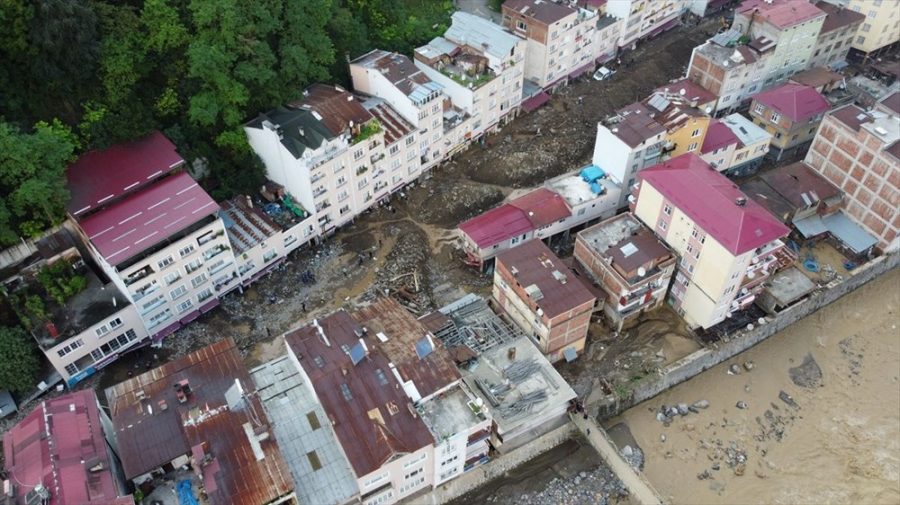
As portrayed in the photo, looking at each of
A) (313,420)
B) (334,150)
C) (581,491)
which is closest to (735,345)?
(581,491)

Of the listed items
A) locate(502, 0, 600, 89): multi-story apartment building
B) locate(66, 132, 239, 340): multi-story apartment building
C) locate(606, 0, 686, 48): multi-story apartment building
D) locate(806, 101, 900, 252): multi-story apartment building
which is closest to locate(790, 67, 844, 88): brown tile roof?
locate(806, 101, 900, 252): multi-story apartment building

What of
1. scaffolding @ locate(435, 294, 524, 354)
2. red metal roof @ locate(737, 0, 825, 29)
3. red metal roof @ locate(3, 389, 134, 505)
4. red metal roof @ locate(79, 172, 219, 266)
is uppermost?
red metal roof @ locate(737, 0, 825, 29)

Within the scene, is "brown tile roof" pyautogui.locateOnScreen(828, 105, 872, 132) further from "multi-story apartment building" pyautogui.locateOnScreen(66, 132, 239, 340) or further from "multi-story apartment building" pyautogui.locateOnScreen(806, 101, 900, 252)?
"multi-story apartment building" pyautogui.locateOnScreen(66, 132, 239, 340)

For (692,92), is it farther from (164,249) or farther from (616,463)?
(164,249)

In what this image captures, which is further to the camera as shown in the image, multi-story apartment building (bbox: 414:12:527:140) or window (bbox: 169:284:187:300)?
multi-story apartment building (bbox: 414:12:527:140)

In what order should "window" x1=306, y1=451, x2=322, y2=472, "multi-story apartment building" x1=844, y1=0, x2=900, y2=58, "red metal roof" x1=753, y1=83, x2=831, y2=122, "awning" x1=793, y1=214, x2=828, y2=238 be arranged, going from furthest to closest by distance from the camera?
"multi-story apartment building" x1=844, y1=0, x2=900, y2=58, "red metal roof" x1=753, y1=83, x2=831, y2=122, "awning" x1=793, y1=214, x2=828, y2=238, "window" x1=306, y1=451, x2=322, y2=472

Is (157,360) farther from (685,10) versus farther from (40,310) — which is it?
(685,10)

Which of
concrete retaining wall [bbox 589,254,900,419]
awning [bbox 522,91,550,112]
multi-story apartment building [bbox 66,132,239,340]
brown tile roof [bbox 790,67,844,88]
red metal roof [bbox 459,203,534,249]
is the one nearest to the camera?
multi-story apartment building [bbox 66,132,239,340]

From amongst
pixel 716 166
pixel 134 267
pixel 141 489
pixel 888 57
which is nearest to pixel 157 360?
pixel 134 267
